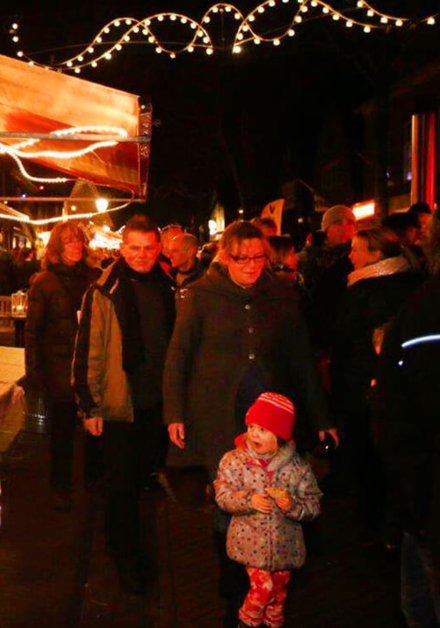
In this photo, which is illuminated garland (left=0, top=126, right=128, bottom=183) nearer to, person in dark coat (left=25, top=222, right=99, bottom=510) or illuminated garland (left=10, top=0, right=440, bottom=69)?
person in dark coat (left=25, top=222, right=99, bottom=510)

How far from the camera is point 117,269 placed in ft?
16.9

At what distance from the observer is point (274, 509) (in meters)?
4.08

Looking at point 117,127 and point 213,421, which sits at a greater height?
point 117,127

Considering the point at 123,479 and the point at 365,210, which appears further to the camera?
the point at 365,210

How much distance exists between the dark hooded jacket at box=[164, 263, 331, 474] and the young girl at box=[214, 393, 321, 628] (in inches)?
11.0

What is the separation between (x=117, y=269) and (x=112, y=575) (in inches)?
72.7

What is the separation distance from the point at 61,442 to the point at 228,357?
2651 mm

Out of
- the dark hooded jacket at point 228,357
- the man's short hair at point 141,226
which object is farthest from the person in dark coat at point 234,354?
the man's short hair at point 141,226

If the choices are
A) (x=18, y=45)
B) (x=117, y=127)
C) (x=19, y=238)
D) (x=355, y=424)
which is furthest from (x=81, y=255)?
(x=19, y=238)

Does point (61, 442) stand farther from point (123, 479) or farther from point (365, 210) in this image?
point (365, 210)

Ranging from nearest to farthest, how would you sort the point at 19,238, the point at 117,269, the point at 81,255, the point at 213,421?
the point at 213,421 → the point at 117,269 → the point at 81,255 → the point at 19,238

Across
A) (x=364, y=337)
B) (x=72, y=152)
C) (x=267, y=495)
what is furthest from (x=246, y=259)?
(x=72, y=152)

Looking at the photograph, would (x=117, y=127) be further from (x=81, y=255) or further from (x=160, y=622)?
(x=160, y=622)

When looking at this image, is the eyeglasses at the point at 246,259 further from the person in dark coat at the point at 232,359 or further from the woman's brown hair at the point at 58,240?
the woman's brown hair at the point at 58,240
